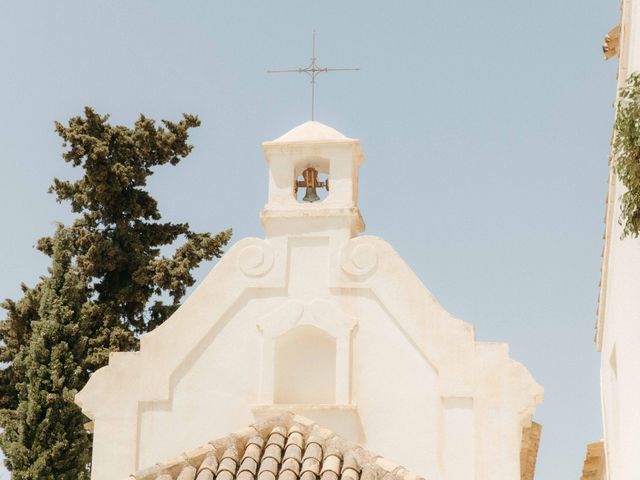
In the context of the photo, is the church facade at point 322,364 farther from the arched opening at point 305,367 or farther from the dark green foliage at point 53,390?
the dark green foliage at point 53,390

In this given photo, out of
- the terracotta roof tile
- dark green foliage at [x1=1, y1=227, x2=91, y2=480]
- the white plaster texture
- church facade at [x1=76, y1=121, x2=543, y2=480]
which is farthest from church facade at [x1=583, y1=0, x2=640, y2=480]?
dark green foliage at [x1=1, y1=227, x2=91, y2=480]

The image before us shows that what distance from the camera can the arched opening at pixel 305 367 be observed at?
18672mm

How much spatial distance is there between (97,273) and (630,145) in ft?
61.3

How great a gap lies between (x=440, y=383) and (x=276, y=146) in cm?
466

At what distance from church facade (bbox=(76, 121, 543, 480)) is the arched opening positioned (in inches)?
0.9

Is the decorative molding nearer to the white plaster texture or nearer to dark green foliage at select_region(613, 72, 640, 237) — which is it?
the white plaster texture

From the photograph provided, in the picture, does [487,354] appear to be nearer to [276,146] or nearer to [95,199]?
[276,146]

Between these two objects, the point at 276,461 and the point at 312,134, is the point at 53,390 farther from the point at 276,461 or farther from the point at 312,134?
the point at 276,461

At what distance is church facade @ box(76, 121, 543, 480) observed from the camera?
58.9ft

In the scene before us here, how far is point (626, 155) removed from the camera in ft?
37.3

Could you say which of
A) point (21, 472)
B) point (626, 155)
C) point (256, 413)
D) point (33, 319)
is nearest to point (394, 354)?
point (256, 413)

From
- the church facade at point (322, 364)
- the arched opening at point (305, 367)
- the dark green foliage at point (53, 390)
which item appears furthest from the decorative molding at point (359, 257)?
the dark green foliage at point (53, 390)

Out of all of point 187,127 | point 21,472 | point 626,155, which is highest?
point 187,127

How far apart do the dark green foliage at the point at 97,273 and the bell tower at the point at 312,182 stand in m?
8.12
